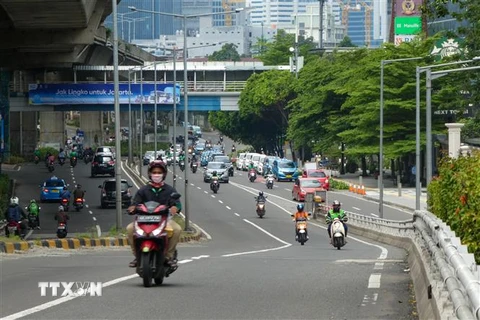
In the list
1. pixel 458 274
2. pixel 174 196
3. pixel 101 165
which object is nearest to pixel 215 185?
pixel 101 165

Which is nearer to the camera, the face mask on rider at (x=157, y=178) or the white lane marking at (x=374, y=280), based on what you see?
the face mask on rider at (x=157, y=178)

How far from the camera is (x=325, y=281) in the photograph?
17047 millimetres

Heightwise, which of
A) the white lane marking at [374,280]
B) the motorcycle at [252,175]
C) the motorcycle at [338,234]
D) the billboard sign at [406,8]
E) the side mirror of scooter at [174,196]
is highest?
the billboard sign at [406,8]

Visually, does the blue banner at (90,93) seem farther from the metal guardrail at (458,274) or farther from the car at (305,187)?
the metal guardrail at (458,274)

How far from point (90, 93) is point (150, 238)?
89876 mm

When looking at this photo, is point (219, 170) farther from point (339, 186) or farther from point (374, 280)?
point (374, 280)

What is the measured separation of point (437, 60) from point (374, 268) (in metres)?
60.4

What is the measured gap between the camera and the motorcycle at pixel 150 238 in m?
15.4

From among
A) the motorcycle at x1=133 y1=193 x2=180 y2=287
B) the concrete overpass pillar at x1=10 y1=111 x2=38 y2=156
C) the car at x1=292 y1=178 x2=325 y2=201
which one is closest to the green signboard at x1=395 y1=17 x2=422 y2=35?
the concrete overpass pillar at x1=10 y1=111 x2=38 y2=156

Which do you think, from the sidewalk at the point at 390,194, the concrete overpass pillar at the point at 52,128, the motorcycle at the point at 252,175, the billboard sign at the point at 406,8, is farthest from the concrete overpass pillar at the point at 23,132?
the billboard sign at the point at 406,8

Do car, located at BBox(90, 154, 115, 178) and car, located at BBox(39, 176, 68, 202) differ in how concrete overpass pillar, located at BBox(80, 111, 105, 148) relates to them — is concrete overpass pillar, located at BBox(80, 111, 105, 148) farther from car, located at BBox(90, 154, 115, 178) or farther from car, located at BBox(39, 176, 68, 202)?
car, located at BBox(39, 176, 68, 202)

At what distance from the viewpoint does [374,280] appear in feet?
56.7

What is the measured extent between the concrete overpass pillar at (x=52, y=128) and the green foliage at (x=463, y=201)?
100612 mm

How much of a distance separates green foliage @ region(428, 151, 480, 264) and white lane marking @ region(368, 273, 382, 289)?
50.2 inches
